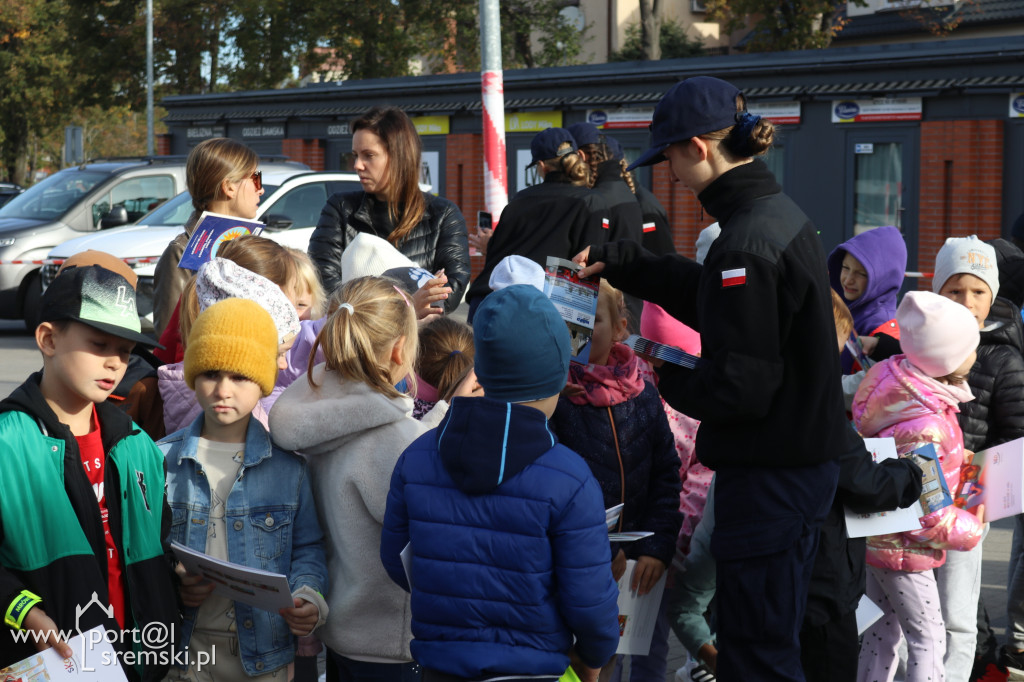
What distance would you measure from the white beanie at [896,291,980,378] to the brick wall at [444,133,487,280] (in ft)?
53.2

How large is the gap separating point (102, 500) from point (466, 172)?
17961 millimetres

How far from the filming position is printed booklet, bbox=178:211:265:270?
434 cm

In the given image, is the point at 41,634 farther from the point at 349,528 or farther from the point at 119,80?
the point at 119,80

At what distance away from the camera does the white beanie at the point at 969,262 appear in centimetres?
482

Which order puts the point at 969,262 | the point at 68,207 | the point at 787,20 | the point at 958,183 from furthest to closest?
the point at 787,20 → the point at 958,183 → the point at 68,207 → the point at 969,262

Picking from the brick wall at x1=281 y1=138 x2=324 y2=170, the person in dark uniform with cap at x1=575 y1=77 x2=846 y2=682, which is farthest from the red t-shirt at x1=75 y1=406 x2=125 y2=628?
the brick wall at x1=281 y1=138 x2=324 y2=170

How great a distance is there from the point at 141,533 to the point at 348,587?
613 mm

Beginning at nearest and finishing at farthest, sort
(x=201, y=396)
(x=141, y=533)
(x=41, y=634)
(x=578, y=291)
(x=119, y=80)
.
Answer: (x=41, y=634)
(x=141, y=533)
(x=201, y=396)
(x=578, y=291)
(x=119, y=80)

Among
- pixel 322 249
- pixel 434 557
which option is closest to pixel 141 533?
pixel 434 557

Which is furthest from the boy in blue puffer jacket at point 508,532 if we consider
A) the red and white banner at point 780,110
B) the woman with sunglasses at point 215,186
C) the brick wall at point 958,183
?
the red and white banner at point 780,110

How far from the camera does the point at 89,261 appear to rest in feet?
13.2

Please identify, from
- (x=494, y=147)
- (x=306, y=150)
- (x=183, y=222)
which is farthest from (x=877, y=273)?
(x=306, y=150)

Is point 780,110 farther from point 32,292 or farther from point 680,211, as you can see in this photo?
point 32,292

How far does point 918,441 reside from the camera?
4062 mm
